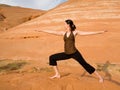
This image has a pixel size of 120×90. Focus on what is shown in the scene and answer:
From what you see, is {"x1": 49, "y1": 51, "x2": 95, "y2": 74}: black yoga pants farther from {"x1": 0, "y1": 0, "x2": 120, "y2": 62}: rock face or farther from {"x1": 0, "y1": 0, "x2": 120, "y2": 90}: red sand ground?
{"x1": 0, "y1": 0, "x2": 120, "y2": 62}: rock face

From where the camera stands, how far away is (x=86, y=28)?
62.8 ft

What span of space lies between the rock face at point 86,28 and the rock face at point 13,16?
611 inches

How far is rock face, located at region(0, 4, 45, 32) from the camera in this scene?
143 feet

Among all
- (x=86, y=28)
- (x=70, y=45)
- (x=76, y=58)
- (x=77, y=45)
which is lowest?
(x=77, y=45)

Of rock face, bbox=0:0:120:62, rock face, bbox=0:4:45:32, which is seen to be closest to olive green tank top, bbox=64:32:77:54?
rock face, bbox=0:0:120:62

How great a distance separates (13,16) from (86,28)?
33.1m

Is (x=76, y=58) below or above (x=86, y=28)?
above

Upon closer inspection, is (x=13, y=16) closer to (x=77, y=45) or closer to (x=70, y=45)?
(x=77, y=45)

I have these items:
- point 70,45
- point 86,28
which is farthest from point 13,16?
point 70,45

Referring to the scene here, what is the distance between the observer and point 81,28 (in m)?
19.4

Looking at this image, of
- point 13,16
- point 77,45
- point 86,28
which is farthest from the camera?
point 13,16

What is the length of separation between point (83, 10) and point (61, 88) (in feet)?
56.7

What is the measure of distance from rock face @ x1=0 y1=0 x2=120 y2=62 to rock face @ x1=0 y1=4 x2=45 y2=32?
611 inches

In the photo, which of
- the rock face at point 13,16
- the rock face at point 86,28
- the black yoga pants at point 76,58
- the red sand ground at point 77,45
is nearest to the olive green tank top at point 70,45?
the black yoga pants at point 76,58
